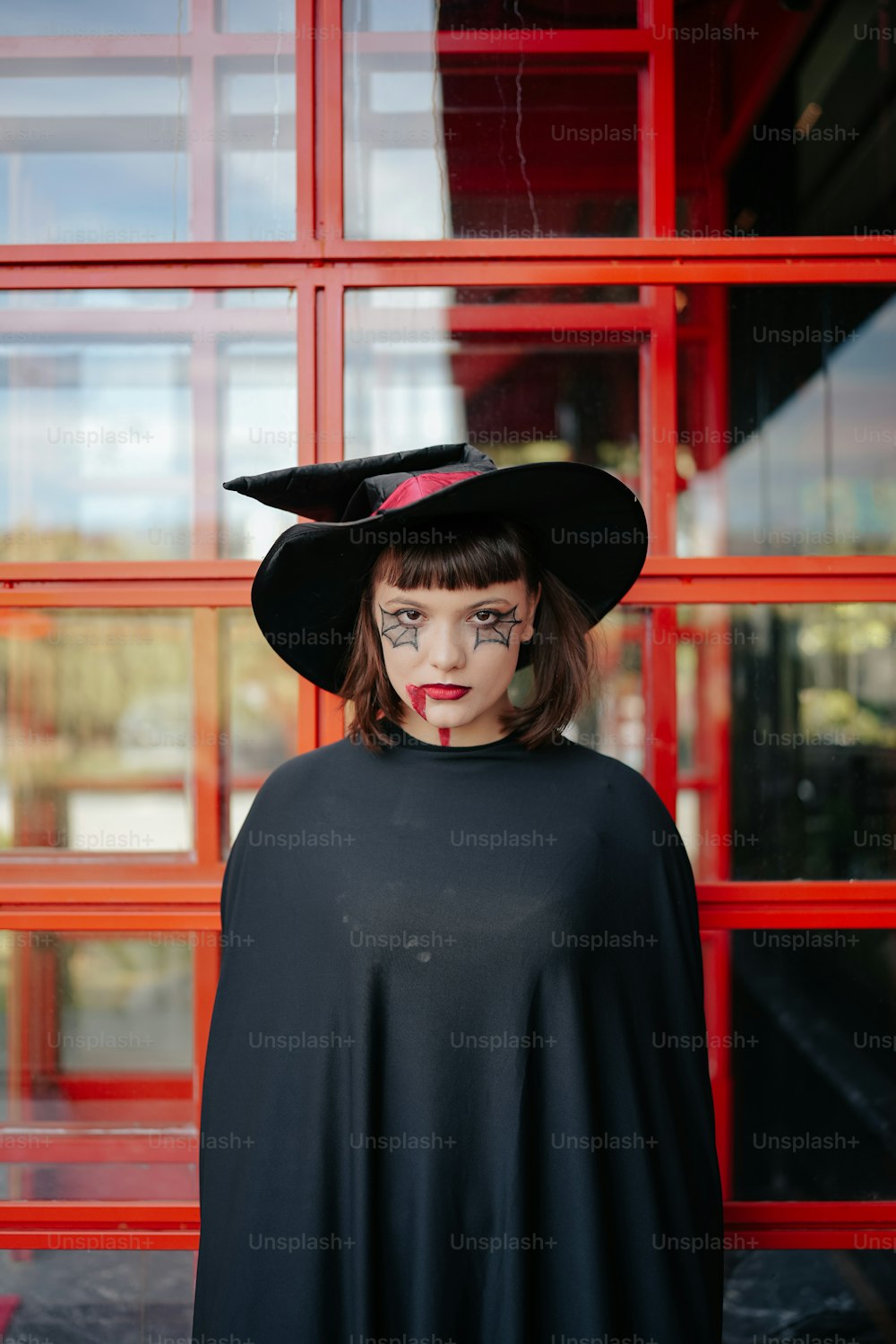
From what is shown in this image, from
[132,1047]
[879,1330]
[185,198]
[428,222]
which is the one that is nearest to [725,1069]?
[879,1330]

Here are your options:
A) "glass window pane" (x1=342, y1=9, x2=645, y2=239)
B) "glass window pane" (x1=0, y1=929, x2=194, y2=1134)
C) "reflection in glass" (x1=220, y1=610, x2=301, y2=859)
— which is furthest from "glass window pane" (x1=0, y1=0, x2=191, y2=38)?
"glass window pane" (x1=0, y1=929, x2=194, y2=1134)

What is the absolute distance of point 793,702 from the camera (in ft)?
8.38

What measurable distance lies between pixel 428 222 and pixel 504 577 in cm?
114

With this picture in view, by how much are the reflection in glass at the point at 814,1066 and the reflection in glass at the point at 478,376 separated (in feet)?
4.43

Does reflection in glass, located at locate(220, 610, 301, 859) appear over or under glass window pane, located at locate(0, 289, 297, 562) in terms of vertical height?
under

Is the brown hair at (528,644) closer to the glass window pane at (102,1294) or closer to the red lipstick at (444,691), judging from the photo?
the red lipstick at (444,691)

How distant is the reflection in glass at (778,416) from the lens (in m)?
2.11

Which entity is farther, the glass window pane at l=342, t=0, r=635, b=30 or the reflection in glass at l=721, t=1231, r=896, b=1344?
the reflection in glass at l=721, t=1231, r=896, b=1344

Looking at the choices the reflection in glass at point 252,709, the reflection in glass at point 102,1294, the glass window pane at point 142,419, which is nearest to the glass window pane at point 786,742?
the reflection in glass at point 252,709

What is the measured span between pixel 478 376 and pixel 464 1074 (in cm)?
160

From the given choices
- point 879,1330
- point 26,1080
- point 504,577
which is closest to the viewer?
point 504,577

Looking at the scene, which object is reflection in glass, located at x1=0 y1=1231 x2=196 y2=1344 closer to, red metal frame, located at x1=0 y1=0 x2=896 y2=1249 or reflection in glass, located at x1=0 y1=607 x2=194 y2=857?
red metal frame, located at x1=0 y1=0 x2=896 y2=1249

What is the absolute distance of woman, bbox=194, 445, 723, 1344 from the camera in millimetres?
1487

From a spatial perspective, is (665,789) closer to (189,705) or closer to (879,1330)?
(189,705)
